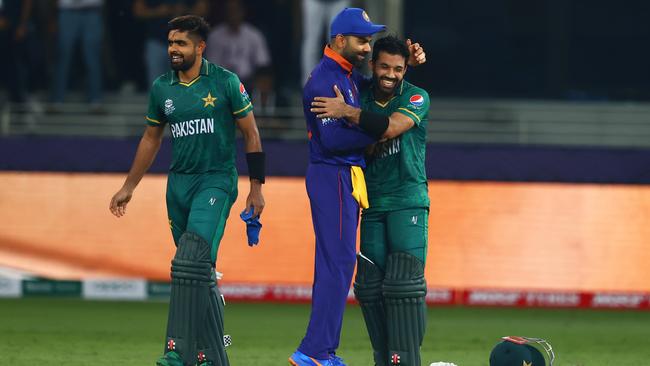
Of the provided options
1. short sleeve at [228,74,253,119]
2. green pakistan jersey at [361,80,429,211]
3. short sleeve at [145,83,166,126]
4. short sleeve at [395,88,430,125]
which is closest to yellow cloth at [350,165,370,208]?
green pakistan jersey at [361,80,429,211]

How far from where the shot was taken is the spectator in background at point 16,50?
15.4m

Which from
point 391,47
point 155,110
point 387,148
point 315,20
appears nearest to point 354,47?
point 391,47

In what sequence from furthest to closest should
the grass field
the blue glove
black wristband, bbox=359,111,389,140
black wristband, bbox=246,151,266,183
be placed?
the grass field → black wristband, bbox=246,151,266,183 → the blue glove → black wristband, bbox=359,111,389,140

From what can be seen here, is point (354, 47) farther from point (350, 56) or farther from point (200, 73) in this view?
point (200, 73)

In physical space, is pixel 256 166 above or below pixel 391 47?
below

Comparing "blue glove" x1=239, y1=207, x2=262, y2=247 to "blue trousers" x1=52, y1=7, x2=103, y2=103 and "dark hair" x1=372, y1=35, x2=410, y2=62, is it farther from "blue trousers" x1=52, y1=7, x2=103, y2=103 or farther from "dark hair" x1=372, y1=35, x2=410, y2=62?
"blue trousers" x1=52, y1=7, x2=103, y2=103

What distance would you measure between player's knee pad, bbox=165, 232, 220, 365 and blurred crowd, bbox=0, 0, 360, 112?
21.6 feet

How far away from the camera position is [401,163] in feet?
28.4

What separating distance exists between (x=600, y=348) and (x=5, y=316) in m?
4.94

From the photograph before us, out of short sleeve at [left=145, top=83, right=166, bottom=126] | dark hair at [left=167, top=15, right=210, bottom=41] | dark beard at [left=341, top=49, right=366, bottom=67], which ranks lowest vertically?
short sleeve at [left=145, top=83, right=166, bottom=126]

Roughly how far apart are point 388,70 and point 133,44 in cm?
792

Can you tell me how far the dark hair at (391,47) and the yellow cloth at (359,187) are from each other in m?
0.64

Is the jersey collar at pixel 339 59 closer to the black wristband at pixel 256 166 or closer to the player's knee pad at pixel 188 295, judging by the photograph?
the black wristband at pixel 256 166

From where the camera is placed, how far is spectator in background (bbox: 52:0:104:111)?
49.4 ft
